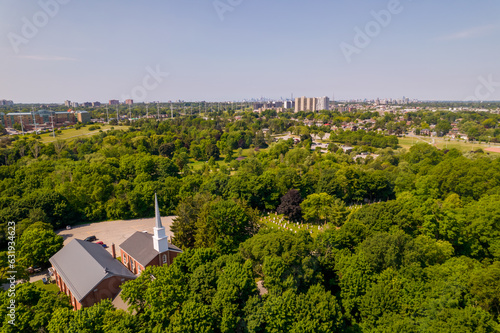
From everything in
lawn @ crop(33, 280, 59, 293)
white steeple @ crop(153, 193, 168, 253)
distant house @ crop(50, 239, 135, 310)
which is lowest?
lawn @ crop(33, 280, 59, 293)

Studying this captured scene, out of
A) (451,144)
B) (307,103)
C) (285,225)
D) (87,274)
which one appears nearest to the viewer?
(87,274)

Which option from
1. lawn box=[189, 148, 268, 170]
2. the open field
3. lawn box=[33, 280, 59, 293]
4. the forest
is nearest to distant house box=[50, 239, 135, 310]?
lawn box=[33, 280, 59, 293]

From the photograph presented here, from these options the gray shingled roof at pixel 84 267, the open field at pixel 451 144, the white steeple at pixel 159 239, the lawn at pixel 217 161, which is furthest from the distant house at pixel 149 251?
the open field at pixel 451 144

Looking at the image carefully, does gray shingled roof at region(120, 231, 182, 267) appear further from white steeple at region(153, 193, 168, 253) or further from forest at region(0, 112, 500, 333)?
forest at region(0, 112, 500, 333)

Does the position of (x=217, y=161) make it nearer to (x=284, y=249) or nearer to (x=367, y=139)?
(x=367, y=139)

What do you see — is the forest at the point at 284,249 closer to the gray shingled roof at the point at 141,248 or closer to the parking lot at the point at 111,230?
the parking lot at the point at 111,230

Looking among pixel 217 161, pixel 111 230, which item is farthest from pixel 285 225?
pixel 217 161
